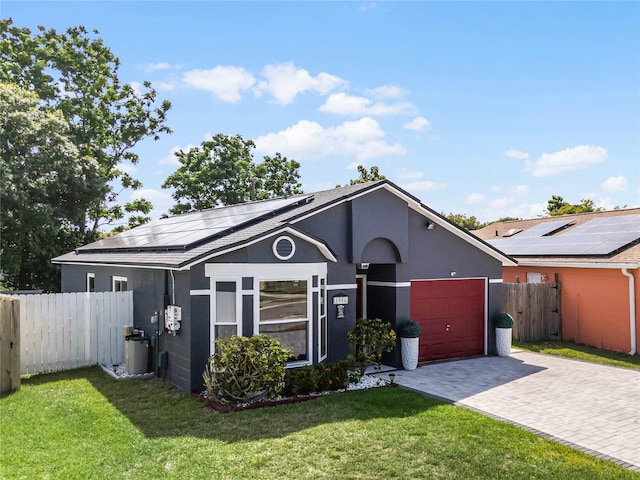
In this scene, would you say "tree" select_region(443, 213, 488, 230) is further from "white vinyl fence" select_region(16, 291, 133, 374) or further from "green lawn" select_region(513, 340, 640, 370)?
"white vinyl fence" select_region(16, 291, 133, 374)

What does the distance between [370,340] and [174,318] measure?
14.9 feet

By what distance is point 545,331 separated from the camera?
57.5ft

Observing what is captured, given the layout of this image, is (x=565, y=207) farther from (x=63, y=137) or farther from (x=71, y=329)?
(x=71, y=329)

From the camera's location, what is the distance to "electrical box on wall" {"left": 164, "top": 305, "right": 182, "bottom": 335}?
409 inches

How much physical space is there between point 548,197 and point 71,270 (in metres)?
46.7

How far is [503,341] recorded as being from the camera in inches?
571

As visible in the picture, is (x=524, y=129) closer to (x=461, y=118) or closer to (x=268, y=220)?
(x=461, y=118)

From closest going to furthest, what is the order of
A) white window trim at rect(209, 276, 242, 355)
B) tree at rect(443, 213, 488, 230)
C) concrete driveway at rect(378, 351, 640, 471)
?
concrete driveway at rect(378, 351, 640, 471) → white window trim at rect(209, 276, 242, 355) → tree at rect(443, 213, 488, 230)

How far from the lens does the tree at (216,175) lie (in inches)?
1315

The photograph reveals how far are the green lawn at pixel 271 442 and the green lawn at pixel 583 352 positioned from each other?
7.29m

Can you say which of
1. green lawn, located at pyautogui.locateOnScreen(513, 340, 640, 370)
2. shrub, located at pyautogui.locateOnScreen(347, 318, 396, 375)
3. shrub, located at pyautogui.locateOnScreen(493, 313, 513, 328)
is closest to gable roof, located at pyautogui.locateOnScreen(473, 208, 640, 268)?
green lawn, located at pyautogui.locateOnScreen(513, 340, 640, 370)

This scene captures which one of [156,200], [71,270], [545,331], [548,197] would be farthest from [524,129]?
[548,197]

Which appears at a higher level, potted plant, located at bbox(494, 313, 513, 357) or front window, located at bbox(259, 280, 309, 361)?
front window, located at bbox(259, 280, 309, 361)

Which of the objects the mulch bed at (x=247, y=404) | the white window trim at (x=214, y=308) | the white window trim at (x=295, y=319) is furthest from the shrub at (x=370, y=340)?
the white window trim at (x=214, y=308)
